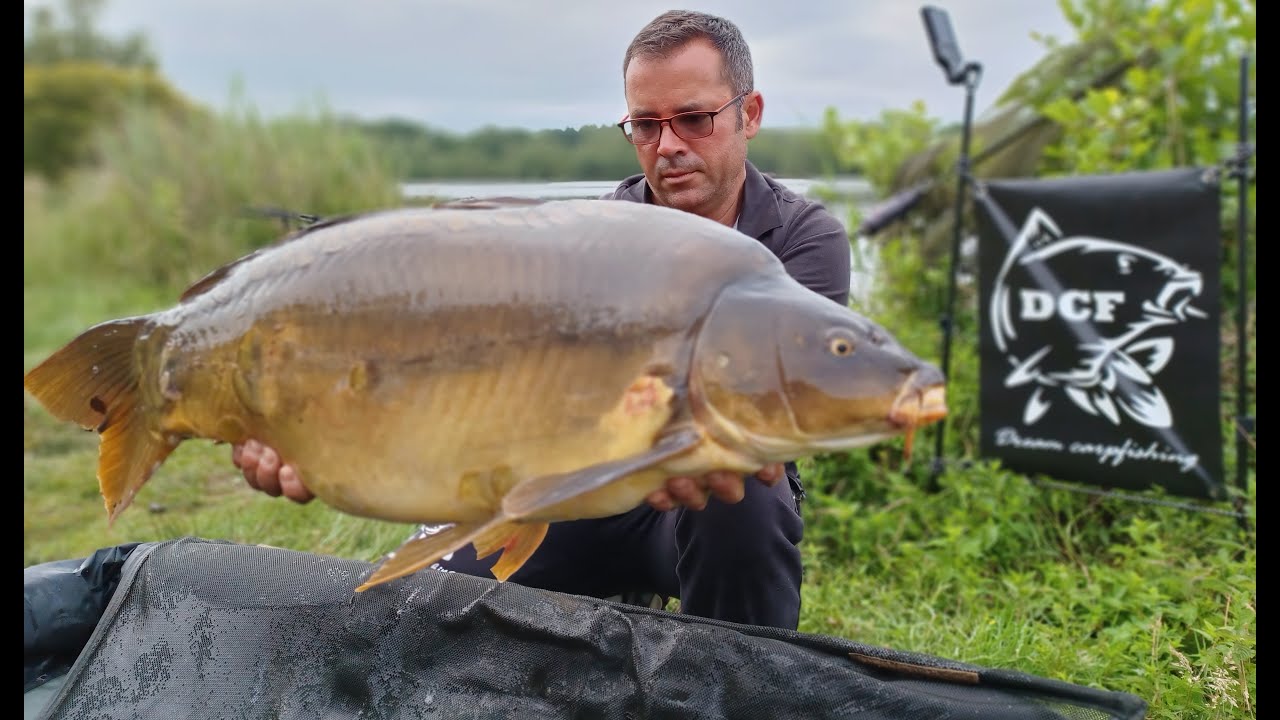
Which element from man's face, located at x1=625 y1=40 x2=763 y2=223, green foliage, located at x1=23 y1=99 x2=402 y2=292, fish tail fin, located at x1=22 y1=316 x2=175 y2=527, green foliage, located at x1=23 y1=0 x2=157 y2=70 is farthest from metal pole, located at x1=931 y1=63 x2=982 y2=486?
green foliage, located at x1=23 y1=0 x2=157 y2=70

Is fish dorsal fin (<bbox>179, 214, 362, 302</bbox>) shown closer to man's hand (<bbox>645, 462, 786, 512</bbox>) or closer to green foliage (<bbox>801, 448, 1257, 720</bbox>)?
man's hand (<bbox>645, 462, 786, 512</bbox>)

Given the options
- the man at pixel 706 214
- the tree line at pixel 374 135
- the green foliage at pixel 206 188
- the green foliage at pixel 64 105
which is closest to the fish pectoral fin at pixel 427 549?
the man at pixel 706 214

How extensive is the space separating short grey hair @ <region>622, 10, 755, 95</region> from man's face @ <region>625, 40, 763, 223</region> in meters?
0.02

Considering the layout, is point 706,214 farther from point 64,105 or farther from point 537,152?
point 64,105

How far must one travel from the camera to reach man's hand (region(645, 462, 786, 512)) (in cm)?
101

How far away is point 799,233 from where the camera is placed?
173cm

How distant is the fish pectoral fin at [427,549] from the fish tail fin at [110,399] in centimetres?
35

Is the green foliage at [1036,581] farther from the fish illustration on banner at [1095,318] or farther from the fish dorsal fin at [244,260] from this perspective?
the fish dorsal fin at [244,260]

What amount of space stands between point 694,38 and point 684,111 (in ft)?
0.44

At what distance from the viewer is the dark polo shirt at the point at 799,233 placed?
1685 mm

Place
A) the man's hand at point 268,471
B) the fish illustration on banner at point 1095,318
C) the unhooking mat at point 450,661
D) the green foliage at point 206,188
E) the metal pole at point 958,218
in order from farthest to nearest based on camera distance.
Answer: the green foliage at point 206,188
the metal pole at point 958,218
the fish illustration on banner at point 1095,318
the unhooking mat at point 450,661
the man's hand at point 268,471

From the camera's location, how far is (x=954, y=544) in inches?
85.2

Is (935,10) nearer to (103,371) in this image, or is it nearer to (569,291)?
(569,291)

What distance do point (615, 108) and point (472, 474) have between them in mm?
1173
